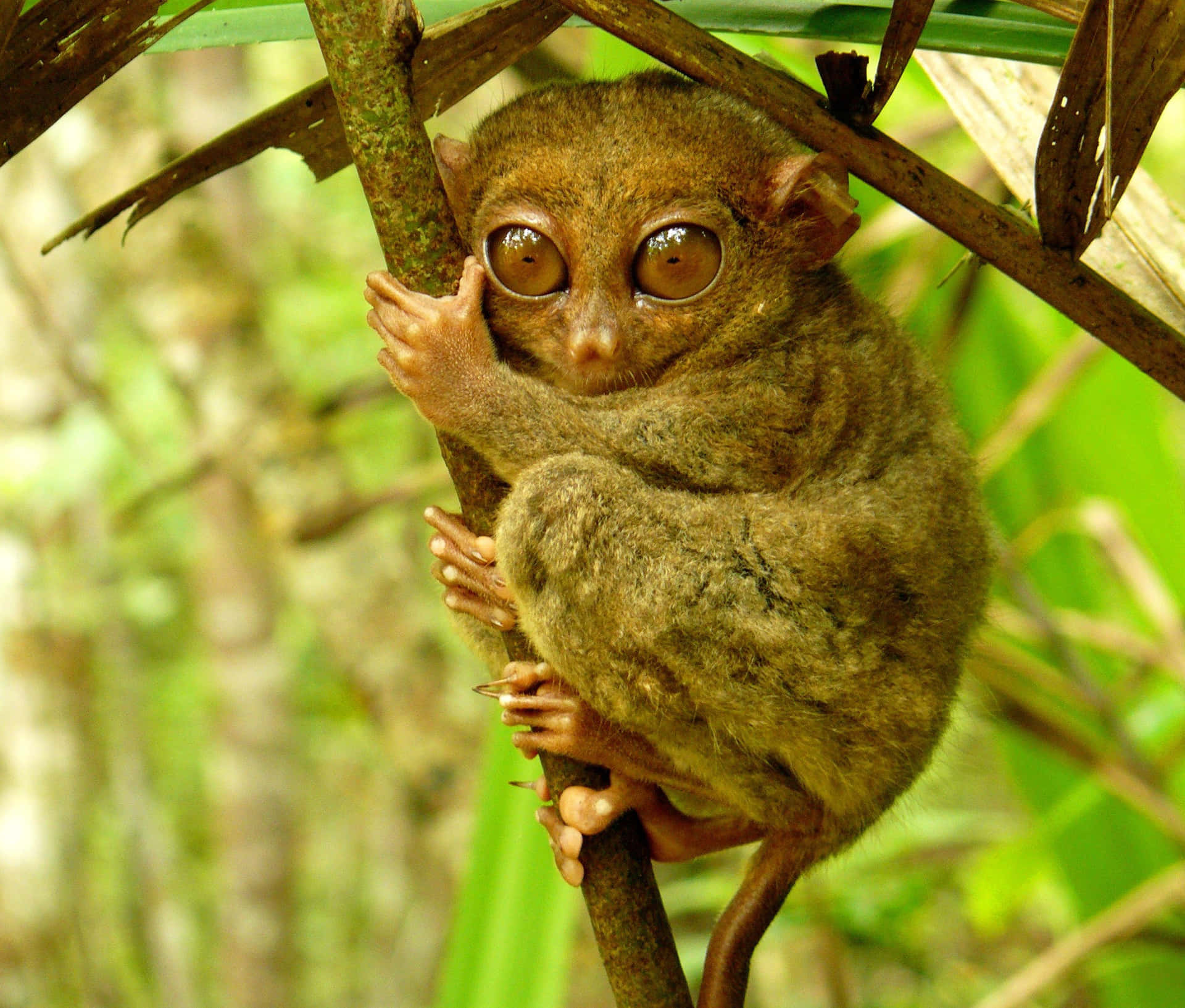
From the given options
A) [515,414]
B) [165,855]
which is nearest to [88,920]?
[165,855]

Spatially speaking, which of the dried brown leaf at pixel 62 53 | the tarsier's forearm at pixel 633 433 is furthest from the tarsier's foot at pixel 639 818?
the dried brown leaf at pixel 62 53

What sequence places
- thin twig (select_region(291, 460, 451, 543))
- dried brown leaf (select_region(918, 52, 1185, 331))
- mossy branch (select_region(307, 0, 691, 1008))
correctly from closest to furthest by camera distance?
mossy branch (select_region(307, 0, 691, 1008)) < dried brown leaf (select_region(918, 52, 1185, 331)) < thin twig (select_region(291, 460, 451, 543))

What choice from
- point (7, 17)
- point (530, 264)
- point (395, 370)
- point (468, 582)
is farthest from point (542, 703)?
point (7, 17)

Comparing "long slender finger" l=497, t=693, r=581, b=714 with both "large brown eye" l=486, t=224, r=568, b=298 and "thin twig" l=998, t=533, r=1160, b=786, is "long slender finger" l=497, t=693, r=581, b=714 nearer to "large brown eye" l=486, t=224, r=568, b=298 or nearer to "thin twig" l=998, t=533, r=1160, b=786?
"large brown eye" l=486, t=224, r=568, b=298

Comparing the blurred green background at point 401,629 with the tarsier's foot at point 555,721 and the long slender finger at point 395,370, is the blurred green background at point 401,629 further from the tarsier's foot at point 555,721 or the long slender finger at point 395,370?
the long slender finger at point 395,370

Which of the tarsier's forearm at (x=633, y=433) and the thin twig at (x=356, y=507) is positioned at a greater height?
the thin twig at (x=356, y=507)

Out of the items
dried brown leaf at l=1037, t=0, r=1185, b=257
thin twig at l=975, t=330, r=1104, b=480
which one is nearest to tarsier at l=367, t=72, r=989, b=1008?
dried brown leaf at l=1037, t=0, r=1185, b=257

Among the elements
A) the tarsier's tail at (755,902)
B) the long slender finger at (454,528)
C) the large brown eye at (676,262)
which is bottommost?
the tarsier's tail at (755,902)
